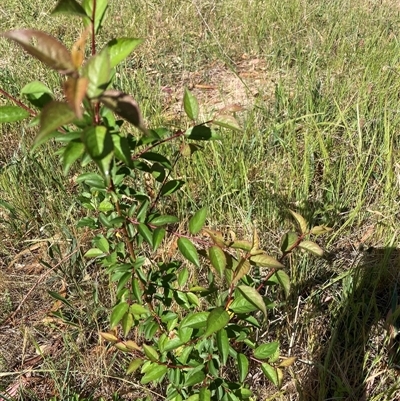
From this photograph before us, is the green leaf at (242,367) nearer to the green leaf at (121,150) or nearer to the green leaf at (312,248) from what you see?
the green leaf at (312,248)

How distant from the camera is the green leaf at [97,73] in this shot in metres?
0.58

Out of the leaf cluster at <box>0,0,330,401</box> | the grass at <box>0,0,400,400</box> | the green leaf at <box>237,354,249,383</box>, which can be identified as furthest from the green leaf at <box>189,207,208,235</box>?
the grass at <box>0,0,400,400</box>

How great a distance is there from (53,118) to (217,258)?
0.47 metres

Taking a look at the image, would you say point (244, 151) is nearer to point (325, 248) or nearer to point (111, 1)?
point (325, 248)

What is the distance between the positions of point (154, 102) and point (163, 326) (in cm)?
169

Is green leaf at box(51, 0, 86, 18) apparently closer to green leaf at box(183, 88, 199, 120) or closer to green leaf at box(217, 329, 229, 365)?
green leaf at box(183, 88, 199, 120)

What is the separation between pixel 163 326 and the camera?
→ 1282 mm

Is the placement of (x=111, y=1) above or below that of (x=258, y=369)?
above

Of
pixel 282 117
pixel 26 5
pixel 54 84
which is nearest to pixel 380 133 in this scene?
pixel 282 117

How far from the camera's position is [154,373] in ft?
3.85

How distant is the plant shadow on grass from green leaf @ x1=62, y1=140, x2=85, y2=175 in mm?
1089

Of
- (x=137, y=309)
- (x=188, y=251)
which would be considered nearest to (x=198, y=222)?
(x=188, y=251)

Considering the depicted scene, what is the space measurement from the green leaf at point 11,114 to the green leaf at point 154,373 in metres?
0.73

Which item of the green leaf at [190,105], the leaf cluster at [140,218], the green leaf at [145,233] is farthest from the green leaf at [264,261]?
the green leaf at [190,105]
